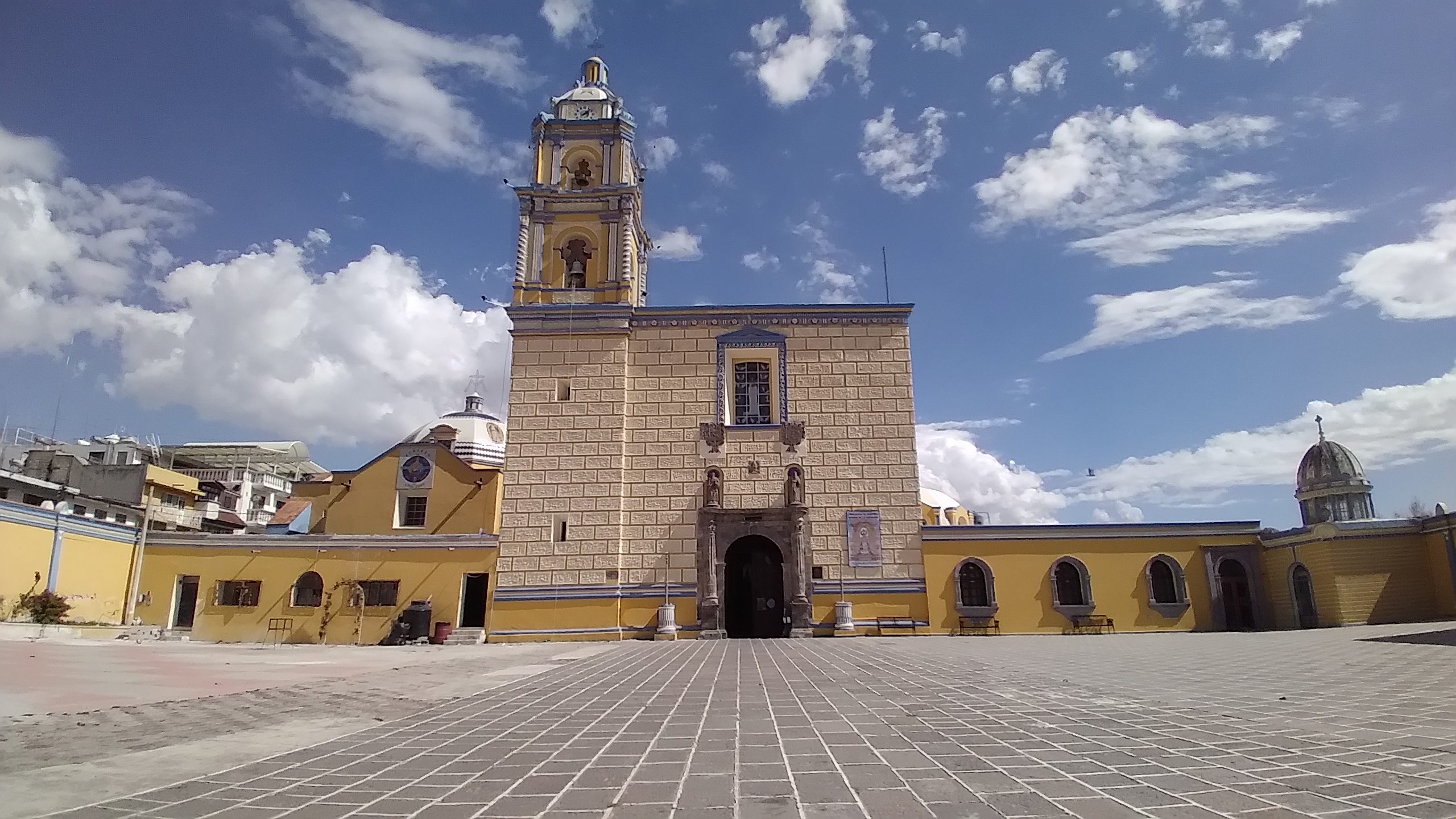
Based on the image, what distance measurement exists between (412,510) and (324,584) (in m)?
3.17

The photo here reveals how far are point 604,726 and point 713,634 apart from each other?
1462cm

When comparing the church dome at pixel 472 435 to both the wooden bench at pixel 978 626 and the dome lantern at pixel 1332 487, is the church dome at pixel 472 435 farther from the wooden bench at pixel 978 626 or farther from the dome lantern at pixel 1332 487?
the dome lantern at pixel 1332 487

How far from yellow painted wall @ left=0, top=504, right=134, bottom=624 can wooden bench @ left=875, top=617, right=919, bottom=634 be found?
19363 mm

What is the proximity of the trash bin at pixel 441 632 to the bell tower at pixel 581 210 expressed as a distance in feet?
29.5

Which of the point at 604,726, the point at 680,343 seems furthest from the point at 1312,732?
the point at 680,343

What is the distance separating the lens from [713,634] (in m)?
20.1

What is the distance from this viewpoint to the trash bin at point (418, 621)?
2023 cm

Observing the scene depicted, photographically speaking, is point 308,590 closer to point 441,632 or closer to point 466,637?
point 441,632

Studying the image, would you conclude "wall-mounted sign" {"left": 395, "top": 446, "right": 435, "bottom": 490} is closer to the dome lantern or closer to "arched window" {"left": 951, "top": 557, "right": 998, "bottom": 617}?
"arched window" {"left": 951, "top": 557, "right": 998, "bottom": 617}

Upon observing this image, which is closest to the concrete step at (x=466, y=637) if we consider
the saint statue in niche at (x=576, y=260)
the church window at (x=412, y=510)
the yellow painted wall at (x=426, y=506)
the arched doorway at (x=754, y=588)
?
the yellow painted wall at (x=426, y=506)

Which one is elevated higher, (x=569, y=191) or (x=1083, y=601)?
(x=569, y=191)

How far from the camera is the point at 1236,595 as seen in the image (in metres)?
21.3

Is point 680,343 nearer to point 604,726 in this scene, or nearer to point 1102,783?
point 604,726

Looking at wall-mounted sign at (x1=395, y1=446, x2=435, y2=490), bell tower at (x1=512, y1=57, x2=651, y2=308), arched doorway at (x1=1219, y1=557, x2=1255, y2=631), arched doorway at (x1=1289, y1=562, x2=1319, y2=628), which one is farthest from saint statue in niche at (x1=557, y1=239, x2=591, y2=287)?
arched doorway at (x1=1289, y1=562, x2=1319, y2=628)
